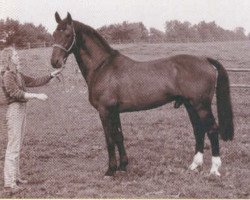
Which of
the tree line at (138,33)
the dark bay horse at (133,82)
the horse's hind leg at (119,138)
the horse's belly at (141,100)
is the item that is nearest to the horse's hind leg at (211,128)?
the dark bay horse at (133,82)

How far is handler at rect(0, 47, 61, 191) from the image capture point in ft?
17.3

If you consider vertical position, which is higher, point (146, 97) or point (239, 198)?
point (146, 97)

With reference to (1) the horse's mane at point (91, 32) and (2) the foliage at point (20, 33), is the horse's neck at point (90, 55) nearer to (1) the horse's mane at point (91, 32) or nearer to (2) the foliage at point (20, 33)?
(1) the horse's mane at point (91, 32)

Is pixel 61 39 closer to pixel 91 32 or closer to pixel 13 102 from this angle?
pixel 91 32

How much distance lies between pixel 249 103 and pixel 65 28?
8103 mm

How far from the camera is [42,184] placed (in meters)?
5.79

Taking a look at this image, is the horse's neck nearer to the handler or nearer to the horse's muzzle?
the horse's muzzle

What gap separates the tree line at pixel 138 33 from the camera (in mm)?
18680

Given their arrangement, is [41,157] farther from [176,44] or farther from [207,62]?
[176,44]

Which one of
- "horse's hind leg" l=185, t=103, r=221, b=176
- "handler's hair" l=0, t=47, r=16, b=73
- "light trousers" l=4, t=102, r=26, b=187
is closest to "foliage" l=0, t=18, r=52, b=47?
"handler's hair" l=0, t=47, r=16, b=73

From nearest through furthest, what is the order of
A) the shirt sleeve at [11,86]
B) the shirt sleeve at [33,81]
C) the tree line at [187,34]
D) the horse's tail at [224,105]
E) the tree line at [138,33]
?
the shirt sleeve at [11,86]
the shirt sleeve at [33,81]
the horse's tail at [224,105]
the tree line at [138,33]
the tree line at [187,34]

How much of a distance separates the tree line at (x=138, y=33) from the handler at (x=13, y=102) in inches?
470

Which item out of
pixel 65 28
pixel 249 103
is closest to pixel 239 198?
pixel 65 28

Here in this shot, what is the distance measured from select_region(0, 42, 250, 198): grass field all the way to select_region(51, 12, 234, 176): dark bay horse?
0.42 metres
